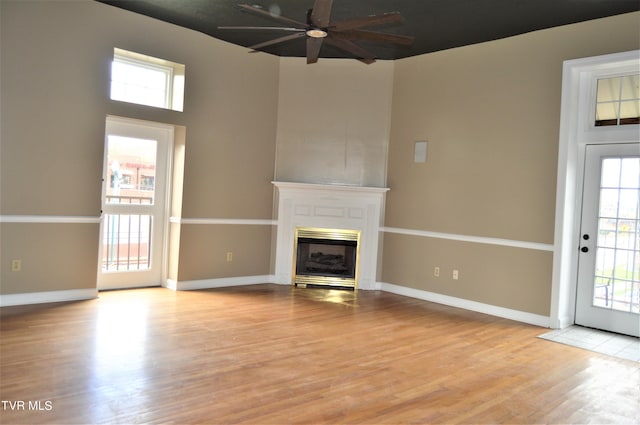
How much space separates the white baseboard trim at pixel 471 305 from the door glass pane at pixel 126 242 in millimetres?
3228

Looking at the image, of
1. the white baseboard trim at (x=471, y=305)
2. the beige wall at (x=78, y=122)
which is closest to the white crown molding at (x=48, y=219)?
the beige wall at (x=78, y=122)

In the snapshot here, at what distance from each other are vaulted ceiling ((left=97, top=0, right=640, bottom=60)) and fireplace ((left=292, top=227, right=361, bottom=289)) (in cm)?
254

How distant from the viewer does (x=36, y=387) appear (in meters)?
2.94

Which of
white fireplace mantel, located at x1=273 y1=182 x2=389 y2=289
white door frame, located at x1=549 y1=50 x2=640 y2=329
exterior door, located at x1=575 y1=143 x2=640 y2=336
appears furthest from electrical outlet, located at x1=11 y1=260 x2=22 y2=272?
exterior door, located at x1=575 y1=143 x2=640 y2=336

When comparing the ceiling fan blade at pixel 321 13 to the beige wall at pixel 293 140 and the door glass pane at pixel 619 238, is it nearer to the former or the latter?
the beige wall at pixel 293 140

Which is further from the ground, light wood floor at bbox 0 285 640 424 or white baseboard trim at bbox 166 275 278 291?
white baseboard trim at bbox 166 275 278 291

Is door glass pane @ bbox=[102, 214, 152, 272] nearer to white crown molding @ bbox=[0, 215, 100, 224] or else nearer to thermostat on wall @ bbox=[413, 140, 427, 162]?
white crown molding @ bbox=[0, 215, 100, 224]

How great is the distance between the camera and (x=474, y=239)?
18.7ft

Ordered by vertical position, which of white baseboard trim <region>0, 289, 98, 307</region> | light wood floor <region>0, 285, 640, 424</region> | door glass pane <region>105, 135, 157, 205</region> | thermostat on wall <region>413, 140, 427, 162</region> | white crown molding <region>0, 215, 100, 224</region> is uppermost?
thermostat on wall <region>413, 140, 427, 162</region>

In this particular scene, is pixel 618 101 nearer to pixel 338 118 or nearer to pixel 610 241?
pixel 610 241

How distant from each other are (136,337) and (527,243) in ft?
13.4

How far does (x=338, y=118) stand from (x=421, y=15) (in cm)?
206

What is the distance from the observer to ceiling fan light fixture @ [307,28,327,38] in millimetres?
3879

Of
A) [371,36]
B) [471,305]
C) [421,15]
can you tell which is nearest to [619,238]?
[471,305]
